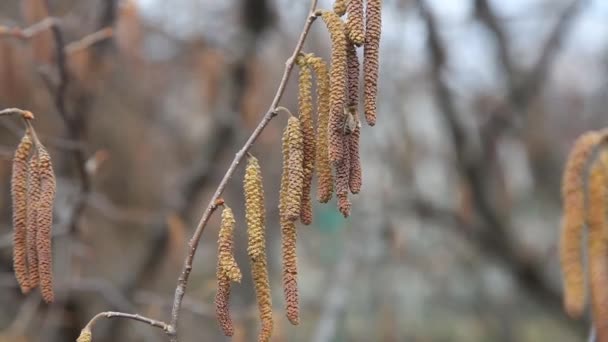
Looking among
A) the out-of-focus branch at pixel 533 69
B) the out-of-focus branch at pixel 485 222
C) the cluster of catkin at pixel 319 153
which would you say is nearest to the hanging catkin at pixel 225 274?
the cluster of catkin at pixel 319 153

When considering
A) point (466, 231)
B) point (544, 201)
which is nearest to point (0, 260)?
point (466, 231)

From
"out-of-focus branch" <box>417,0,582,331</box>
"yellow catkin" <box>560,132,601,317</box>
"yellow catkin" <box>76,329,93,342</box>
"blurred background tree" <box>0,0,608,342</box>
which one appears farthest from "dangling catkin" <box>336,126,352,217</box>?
"out-of-focus branch" <box>417,0,582,331</box>

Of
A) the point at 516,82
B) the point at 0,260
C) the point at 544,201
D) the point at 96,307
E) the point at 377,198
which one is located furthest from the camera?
the point at 544,201

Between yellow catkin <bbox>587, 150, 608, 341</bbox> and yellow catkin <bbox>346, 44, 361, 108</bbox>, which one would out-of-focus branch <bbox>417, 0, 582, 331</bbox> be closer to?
yellow catkin <bbox>587, 150, 608, 341</bbox>

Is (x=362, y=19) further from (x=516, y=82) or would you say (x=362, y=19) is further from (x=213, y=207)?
(x=516, y=82)

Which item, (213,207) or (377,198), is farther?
(377,198)

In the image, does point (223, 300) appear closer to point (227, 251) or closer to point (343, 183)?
point (227, 251)

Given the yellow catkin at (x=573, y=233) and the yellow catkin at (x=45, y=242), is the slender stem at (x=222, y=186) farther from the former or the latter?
the yellow catkin at (x=573, y=233)
